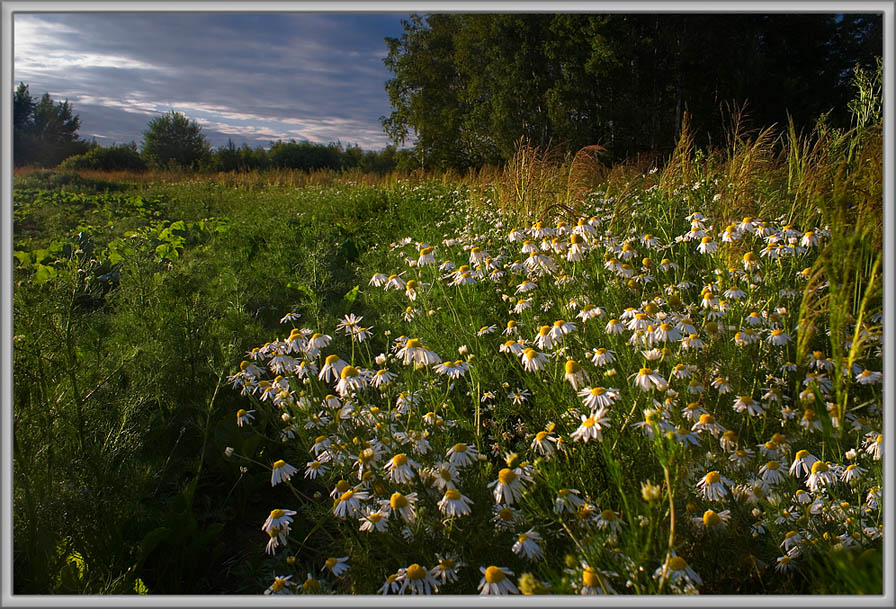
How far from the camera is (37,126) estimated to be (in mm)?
2160

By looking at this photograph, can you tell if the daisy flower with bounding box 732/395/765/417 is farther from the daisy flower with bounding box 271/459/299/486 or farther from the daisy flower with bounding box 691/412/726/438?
the daisy flower with bounding box 271/459/299/486

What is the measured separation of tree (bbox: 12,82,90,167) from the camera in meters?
1.67

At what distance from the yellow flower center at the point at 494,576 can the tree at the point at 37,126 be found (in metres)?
1.74

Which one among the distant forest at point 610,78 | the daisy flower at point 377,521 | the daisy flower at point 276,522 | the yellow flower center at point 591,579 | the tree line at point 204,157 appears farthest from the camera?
the tree line at point 204,157

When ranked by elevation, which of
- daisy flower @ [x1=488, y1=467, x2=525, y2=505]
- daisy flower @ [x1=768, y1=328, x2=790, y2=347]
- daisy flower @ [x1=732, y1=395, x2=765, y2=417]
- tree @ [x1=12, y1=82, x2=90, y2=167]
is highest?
tree @ [x1=12, y1=82, x2=90, y2=167]

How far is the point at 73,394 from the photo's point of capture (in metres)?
1.93

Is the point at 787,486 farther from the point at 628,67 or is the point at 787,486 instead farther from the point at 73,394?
the point at 628,67

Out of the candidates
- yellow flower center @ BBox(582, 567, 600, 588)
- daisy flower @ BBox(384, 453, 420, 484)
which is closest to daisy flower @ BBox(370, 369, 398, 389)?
daisy flower @ BBox(384, 453, 420, 484)

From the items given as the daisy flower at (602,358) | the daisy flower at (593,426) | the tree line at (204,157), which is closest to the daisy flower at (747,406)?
the daisy flower at (602,358)

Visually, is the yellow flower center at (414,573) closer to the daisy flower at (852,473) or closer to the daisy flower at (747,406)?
the daisy flower at (747,406)

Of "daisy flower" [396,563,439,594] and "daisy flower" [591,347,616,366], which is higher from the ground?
"daisy flower" [591,347,616,366]

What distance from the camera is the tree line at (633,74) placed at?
46.9 ft

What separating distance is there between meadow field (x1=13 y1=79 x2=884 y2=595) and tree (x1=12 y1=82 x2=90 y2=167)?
52 centimetres

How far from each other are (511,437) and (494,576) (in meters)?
0.86
